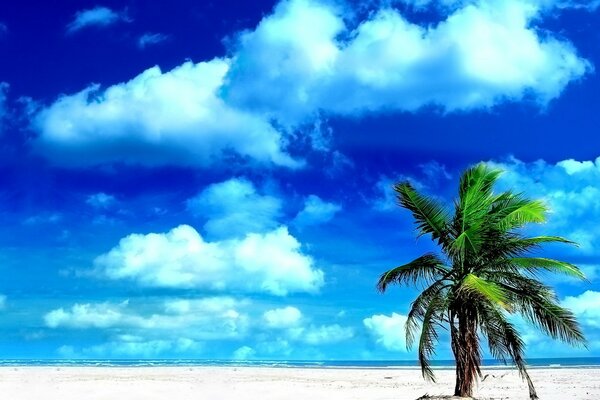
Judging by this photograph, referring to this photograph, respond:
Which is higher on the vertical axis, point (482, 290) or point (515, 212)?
point (515, 212)

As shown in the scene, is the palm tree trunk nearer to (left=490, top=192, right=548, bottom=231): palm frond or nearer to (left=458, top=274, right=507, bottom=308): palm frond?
(left=458, top=274, right=507, bottom=308): palm frond

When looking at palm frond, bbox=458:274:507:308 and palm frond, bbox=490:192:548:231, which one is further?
palm frond, bbox=490:192:548:231

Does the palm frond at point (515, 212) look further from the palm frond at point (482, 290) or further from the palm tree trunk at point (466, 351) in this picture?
the palm tree trunk at point (466, 351)

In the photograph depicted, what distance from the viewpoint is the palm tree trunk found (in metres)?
19.7

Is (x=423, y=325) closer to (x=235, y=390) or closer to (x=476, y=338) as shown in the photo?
(x=476, y=338)

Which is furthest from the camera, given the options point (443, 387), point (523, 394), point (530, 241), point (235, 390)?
point (443, 387)

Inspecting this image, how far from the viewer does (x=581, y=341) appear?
19094 millimetres

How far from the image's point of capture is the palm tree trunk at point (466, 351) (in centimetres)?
1967

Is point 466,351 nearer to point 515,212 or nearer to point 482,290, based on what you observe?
point 482,290

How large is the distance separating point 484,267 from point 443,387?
61.5 feet

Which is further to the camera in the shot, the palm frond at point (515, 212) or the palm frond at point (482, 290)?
the palm frond at point (515, 212)

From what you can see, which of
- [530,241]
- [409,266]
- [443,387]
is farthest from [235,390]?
[530,241]

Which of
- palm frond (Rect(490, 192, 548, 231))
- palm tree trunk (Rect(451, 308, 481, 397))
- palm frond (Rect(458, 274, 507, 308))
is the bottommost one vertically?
palm tree trunk (Rect(451, 308, 481, 397))

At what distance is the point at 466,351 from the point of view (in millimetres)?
19656
